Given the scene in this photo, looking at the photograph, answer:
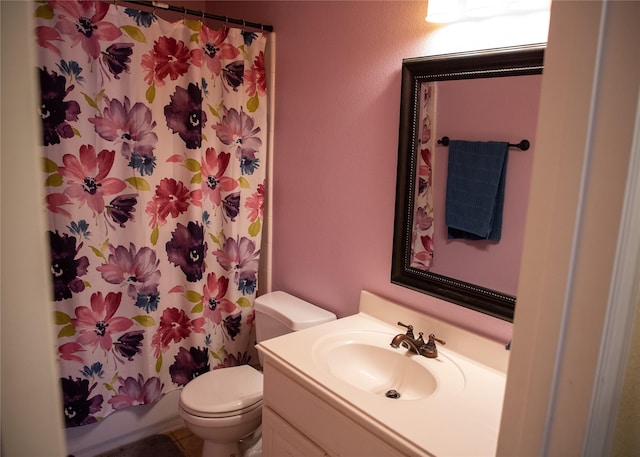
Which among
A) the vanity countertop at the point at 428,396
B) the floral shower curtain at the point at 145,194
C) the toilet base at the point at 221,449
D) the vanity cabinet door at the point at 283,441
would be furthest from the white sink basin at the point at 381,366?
the floral shower curtain at the point at 145,194

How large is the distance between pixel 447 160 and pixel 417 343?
67 cm

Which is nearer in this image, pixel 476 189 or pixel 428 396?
pixel 428 396

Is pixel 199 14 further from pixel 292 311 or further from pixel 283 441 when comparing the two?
pixel 283 441

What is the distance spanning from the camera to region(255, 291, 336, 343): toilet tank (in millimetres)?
2090

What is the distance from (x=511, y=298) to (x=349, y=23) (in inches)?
51.0

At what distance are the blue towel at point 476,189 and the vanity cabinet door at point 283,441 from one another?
871mm

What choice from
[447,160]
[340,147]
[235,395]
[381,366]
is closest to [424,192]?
[447,160]

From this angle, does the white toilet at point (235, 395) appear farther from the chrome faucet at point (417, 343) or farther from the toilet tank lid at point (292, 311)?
the chrome faucet at point (417, 343)

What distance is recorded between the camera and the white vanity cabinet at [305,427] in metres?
1.30

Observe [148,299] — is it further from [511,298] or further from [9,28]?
[9,28]

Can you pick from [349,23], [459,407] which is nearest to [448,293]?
[459,407]

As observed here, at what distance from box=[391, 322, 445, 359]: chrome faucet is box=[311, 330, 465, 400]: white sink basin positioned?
18 mm

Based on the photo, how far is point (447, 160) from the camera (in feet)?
5.39

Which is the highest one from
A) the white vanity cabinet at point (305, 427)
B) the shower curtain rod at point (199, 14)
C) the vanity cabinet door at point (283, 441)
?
the shower curtain rod at point (199, 14)
